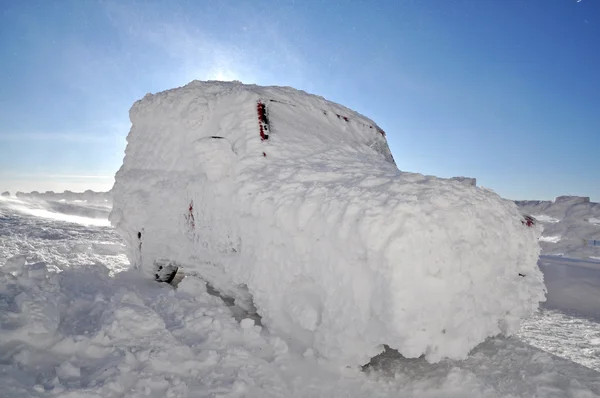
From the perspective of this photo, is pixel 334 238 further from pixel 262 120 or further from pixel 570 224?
pixel 570 224

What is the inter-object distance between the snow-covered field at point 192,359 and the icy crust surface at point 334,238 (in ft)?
0.87

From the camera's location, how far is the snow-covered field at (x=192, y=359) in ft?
7.16

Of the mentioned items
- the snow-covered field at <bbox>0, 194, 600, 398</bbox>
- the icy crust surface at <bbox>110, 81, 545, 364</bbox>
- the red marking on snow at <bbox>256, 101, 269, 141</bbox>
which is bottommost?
the snow-covered field at <bbox>0, 194, 600, 398</bbox>

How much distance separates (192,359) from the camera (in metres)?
2.49

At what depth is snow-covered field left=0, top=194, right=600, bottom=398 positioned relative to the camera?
2184mm

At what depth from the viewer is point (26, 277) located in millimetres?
3312

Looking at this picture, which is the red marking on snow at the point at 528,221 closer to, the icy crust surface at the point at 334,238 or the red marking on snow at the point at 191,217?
the icy crust surface at the point at 334,238

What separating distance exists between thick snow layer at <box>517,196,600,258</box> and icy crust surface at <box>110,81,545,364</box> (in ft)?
40.0

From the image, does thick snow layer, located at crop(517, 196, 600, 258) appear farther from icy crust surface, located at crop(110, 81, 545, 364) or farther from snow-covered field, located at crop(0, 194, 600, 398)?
icy crust surface, located at crop(110, 81, 545, 364)

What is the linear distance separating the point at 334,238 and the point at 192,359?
1.32 meters

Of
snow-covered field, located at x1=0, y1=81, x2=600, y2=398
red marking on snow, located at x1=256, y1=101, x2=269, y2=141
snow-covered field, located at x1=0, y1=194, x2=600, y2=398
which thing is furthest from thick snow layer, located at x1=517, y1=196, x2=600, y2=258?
red marking on snow, located at x1=256, y1=101, x2=269, y2=141

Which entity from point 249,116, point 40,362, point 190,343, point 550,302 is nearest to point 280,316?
point 190,343

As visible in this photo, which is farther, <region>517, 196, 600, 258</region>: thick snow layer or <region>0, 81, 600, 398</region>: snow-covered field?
<region>517, 196, 600, 258</region>: thick snow layer

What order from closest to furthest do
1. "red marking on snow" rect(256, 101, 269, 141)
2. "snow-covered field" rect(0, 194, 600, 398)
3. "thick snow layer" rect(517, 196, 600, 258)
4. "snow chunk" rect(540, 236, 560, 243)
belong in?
"snow-covered field" rect(0, 194, 600, 398) < "red marking on snow" rect(256, 101, 269, 141) < "thick snow layer" rect(517, 196, 600, 258) < "snow chunk" rect(540, 236, 560, 243)
